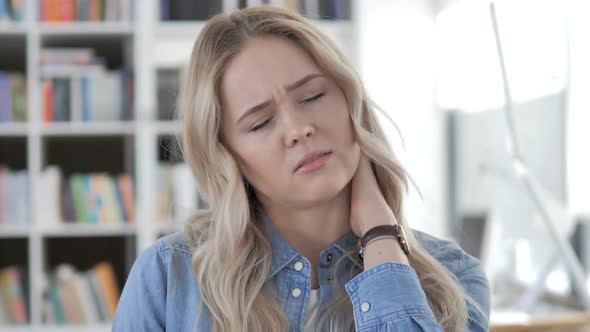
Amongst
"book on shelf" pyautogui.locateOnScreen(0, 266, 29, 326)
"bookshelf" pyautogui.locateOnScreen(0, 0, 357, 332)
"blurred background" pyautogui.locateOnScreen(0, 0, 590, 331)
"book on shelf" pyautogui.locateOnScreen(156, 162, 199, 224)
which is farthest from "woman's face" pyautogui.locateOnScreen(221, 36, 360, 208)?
"book on shelf" pyautogui.locateOnScreen(0, 266, 29, 326)

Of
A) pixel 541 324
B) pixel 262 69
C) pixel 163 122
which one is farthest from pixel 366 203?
pixel 163 122

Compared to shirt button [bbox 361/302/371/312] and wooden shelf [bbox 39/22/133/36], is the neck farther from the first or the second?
wooden shelf [bbox 39/22/133/36]

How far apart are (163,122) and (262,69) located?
7.57 feet

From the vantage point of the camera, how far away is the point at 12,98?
3.64 meters

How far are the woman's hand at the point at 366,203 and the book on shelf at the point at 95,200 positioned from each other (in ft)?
7.49

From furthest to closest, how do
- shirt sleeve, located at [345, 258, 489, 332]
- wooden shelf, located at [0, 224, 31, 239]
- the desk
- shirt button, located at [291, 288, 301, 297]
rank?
wooden shelf, located at [0, 224, 31, 239] → the desk → shirt button, located at [291, 288, 301, 297] → shirt sleeve, located at [345, 258, 489, 332]

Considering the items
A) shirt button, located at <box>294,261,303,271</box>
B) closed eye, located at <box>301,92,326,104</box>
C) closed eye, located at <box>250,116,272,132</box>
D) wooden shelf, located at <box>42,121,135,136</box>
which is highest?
closed eye, located at <box>301,92,326,104</box>

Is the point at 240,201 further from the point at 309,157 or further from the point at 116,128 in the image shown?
the point at 116,128

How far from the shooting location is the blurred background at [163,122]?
329 cm

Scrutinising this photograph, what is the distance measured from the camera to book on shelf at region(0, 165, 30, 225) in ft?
11.9

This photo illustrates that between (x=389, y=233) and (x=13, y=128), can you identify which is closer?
(x=389, y=233)

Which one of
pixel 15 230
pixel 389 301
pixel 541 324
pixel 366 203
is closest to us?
pixel 389 301

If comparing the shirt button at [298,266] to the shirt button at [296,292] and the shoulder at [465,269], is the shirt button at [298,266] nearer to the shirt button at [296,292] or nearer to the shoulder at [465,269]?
the shirt button at [296,292]

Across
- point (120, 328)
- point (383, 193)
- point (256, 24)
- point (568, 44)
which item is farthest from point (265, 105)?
point (568, 44)
